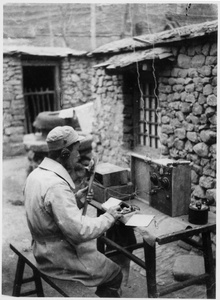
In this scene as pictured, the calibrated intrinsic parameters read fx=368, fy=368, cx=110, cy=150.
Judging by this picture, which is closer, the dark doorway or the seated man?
the seated man

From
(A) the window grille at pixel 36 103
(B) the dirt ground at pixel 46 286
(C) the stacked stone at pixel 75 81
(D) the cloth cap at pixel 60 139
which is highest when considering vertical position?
(C) the stacked stone at pixel 75 81

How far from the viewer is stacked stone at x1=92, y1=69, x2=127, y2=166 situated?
693 cm

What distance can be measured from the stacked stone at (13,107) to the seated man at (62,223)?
25.0ft

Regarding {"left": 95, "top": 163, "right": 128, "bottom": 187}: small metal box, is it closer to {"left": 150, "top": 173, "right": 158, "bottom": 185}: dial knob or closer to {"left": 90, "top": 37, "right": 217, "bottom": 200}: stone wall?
{"left": 150, "top": 173, "right": 158, "bottom": 185}: dial knob

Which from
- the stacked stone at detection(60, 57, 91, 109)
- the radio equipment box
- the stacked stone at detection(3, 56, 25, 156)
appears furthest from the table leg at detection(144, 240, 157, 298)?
the stacked stone at detection(60, 57, 91, 109)

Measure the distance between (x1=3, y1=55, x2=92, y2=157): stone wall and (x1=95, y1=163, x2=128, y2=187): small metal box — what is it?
7.08 meters

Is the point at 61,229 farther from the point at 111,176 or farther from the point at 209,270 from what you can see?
the point at 209,270

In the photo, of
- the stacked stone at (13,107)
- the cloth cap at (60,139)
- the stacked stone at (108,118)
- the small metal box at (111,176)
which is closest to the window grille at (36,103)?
the stacked stone at (13,107)

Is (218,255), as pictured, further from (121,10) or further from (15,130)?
(121,10)

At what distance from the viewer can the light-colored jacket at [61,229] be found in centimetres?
292

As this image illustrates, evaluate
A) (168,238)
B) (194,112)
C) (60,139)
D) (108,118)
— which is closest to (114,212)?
(168,238)

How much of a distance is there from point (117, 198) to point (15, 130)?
24.5ft

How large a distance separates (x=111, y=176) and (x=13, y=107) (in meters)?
7.46

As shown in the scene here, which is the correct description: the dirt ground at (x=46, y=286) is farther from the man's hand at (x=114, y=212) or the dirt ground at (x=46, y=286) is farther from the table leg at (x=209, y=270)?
the man's hand at (x=114, y=212)
